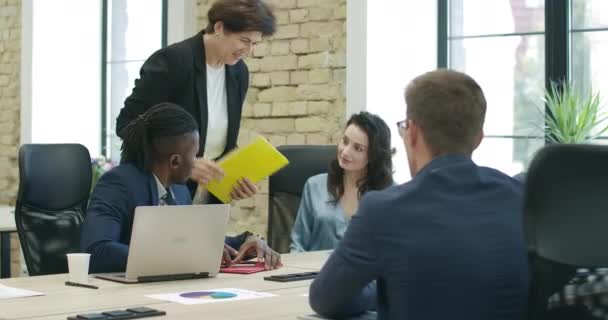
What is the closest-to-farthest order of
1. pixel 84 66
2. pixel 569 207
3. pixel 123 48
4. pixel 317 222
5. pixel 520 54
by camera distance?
pixel 569 207, pixel 317 222, pixel 520 54, pixel 123 48, pixel 84 66

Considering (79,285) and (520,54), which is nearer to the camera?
(79,285)

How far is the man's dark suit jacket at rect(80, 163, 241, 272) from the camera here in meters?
2.90

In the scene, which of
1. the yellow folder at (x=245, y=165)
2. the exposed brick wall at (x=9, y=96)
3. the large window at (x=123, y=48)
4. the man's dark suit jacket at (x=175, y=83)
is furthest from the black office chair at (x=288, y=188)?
the exposed brick wall at (x=9, y=96)

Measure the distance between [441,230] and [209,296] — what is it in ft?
2.94

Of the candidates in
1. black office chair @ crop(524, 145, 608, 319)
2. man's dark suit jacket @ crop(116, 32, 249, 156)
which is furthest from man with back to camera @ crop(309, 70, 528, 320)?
man's dark suit jacket @ crop(116, 32, 249, 156)

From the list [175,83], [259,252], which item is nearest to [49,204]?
[175,83]

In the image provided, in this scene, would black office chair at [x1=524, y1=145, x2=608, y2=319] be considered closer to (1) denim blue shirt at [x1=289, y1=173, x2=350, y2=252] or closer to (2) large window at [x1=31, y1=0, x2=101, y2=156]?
(1) denim blue shirt at [x1=289, y1=173, x2=350, y2=252]

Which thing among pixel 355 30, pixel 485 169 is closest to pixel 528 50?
pixel 355 30

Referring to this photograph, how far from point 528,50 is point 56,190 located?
8.19 feet

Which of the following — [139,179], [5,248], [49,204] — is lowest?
[5,248]

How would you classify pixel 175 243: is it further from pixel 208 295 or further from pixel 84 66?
pixel 84 66

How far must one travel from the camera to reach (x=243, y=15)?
356cm

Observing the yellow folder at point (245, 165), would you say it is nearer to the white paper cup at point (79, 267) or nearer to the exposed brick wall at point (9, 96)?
the white paper cup at point (79, 267)

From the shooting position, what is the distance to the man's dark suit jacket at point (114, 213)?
9.52ft
